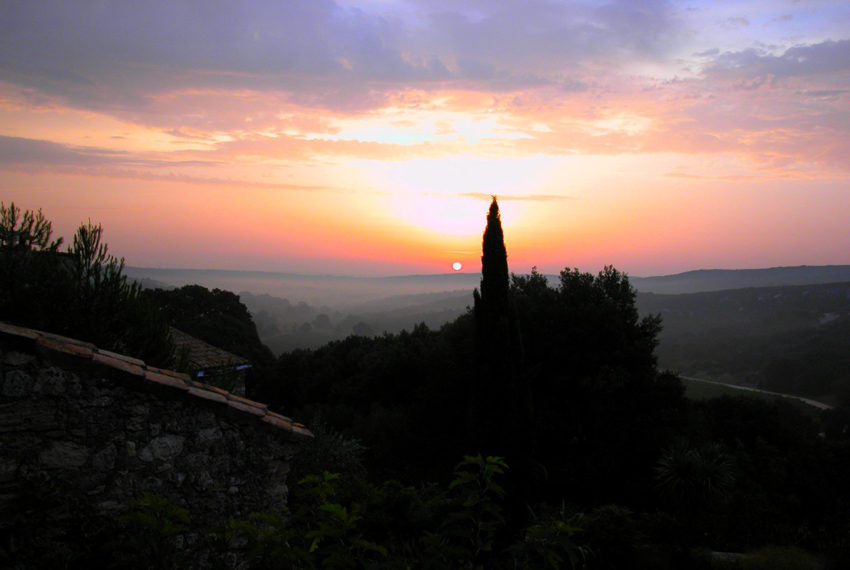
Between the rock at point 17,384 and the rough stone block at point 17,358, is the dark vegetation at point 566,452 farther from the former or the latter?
the rough stone block at point 17,358

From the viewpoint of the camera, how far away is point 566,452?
1587 centimetres

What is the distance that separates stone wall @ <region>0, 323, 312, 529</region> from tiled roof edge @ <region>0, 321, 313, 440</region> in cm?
1

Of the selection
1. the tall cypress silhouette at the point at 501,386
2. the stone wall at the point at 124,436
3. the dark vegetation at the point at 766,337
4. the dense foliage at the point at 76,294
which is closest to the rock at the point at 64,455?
the stone wall at the point at 124,436

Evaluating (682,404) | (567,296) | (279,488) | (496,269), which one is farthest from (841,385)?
(279,488)

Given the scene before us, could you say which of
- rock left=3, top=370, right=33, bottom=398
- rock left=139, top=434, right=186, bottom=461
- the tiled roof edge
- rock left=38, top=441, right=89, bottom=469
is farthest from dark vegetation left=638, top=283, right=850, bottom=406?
rock left=3, top=370, right=33, bottom=398

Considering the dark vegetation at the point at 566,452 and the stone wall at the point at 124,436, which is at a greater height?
the stone wall at the point at 124,436

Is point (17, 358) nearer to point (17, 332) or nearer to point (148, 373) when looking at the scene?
point (17, 332)

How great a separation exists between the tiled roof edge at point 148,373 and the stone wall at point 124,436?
10 millimetres

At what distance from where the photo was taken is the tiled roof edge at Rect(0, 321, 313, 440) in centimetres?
353

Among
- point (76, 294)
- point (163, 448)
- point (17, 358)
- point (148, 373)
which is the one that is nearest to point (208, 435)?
point (163, 448)

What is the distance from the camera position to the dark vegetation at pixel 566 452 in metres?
6.77

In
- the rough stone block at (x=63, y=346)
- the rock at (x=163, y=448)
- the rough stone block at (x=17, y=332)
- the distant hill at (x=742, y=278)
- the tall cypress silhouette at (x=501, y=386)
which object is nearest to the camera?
the rough stone block at (x=17, y=332)

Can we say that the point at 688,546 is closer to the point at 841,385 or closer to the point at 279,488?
the point at 279,488

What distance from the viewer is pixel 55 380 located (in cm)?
355
